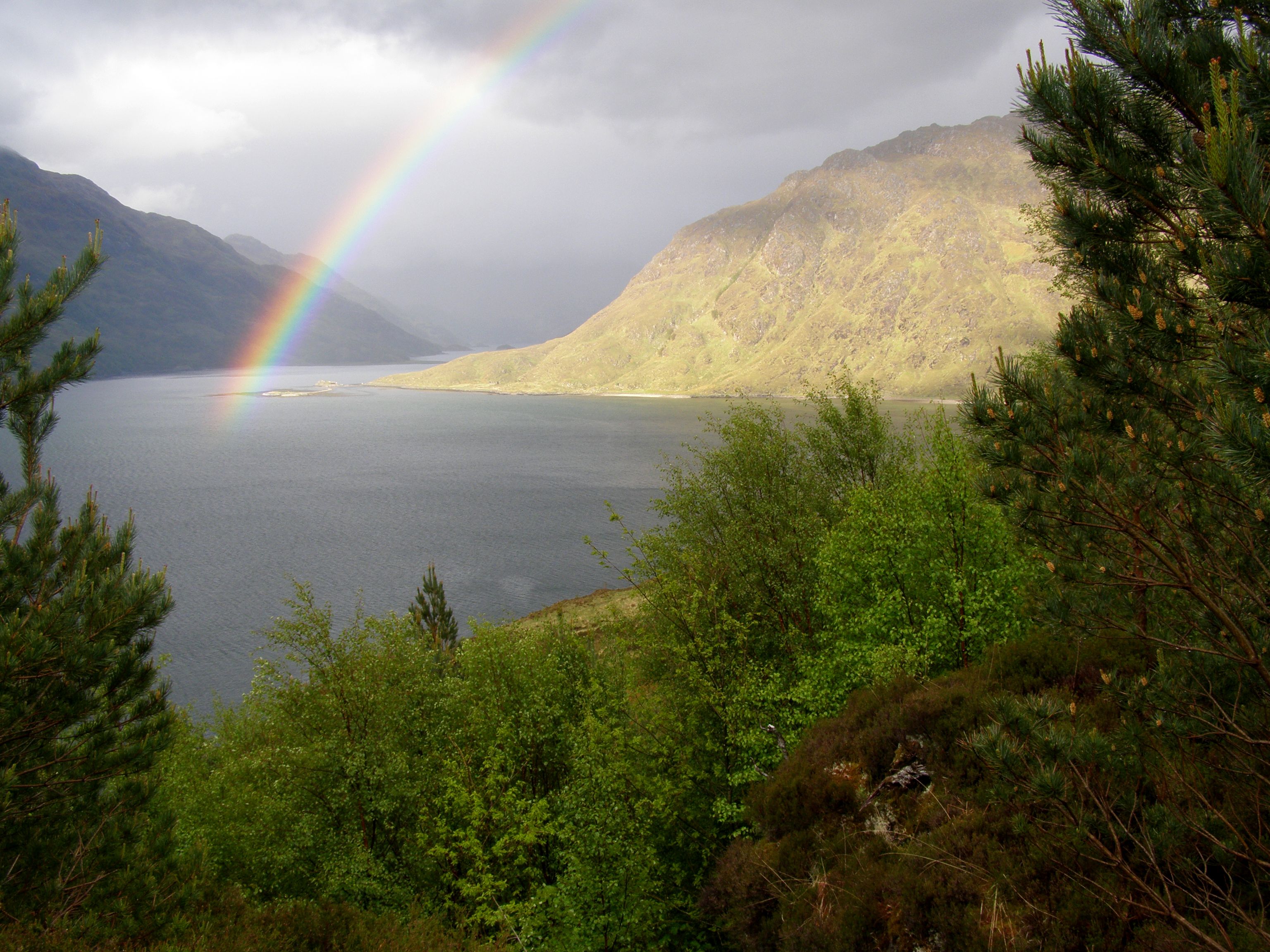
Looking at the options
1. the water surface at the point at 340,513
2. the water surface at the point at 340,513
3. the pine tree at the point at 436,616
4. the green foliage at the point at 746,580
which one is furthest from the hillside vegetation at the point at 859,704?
the pine tree at the point at 436,616

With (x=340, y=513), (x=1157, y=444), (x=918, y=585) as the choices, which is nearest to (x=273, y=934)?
(x=1157, y=444)

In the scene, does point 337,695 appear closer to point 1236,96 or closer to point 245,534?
point 1236,96

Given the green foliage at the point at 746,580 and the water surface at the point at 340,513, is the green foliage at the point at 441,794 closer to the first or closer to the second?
the green foliage at the point at 746,580

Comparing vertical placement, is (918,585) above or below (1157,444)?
below

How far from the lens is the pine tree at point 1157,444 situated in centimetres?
512

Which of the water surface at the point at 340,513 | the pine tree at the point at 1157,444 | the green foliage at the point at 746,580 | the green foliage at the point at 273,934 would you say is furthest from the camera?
the water surface at the point at 340,513

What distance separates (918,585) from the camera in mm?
17922

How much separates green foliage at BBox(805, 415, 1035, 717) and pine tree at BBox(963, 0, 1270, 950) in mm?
7462

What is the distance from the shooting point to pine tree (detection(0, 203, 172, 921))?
8836 mm

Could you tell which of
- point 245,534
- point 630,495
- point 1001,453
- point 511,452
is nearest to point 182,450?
point 511,452

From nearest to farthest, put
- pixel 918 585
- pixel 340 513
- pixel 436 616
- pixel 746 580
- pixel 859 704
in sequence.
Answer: pixel 859 704 → pixel 918 585 → pixel 746 580 → pixel 436 616 → pixel 340 513

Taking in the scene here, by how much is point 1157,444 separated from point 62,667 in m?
13.0

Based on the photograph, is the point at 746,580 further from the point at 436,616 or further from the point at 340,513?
the point at 340,513

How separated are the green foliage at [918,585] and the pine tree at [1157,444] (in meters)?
7.46
